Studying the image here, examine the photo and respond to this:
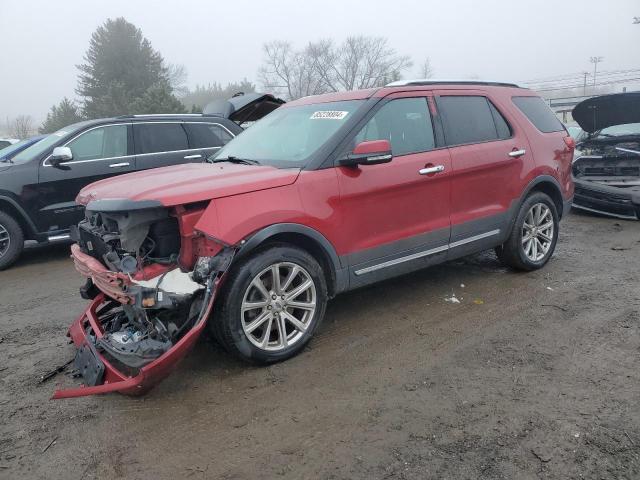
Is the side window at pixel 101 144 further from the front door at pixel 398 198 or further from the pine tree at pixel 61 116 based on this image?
the pine tree at pixel 61 116

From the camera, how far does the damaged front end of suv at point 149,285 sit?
296 cm

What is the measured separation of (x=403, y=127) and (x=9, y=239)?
17.0 ft

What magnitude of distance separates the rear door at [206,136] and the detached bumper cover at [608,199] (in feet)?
18.7

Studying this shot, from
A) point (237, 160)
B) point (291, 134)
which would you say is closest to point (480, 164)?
point (291, 134)

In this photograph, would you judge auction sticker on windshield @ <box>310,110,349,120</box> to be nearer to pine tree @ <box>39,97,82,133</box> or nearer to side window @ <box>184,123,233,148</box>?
side window @ <box>184,123,233,148</box>

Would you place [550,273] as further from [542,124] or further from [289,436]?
[289,436]

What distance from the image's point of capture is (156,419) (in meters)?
2.92

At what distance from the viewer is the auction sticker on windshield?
399 cm

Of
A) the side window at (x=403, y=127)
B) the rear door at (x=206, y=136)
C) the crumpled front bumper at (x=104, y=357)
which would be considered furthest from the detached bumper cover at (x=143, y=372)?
the rear door at (x=206, y=136)

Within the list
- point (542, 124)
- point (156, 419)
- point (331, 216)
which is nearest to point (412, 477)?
point (156, 419)

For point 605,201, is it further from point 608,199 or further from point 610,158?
point 610,158

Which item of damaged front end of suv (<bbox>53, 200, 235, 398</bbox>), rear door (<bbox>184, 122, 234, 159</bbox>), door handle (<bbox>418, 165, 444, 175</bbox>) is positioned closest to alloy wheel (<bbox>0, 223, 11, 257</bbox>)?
rear door (<bbox>184, 122, 234, 159</bbox>)

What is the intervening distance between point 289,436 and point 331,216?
1.57 meters

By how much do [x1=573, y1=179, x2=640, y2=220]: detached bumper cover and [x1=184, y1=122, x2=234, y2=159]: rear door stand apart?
571 centimetres
